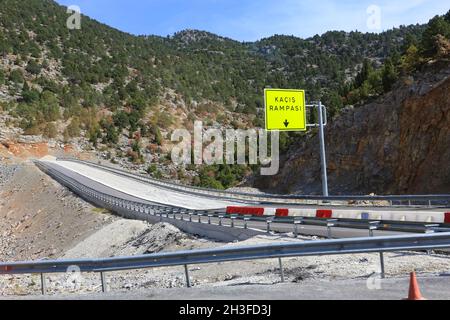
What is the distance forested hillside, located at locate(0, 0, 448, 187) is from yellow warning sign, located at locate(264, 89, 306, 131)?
2098cm

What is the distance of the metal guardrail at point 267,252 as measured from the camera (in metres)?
9.70

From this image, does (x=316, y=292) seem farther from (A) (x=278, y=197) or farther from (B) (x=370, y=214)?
(A) (x=278, y=197)

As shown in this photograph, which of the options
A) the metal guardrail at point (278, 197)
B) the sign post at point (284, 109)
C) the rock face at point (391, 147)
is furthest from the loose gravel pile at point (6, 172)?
the sign post at point (284, 109)

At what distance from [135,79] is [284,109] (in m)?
86.0

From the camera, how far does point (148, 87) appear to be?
362ft

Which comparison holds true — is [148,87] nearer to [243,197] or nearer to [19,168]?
[19,168]

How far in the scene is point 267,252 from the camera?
10375 mm

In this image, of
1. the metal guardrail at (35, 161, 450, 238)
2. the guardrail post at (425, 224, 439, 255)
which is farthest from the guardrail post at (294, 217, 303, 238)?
the guardrail post at (425, 224, 439, 255)

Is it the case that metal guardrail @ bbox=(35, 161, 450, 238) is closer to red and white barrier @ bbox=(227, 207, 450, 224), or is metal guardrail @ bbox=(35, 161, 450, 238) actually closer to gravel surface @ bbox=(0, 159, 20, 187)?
red and white barrier @ bbox=(227, 207, 450, 224)

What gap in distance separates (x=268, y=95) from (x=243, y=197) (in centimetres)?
1499

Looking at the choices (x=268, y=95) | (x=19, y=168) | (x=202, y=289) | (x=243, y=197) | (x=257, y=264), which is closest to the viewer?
(x=202, y=289)

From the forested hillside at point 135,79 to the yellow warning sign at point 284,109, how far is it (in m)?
21.0

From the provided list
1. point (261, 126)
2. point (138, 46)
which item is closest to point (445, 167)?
point (261, 126)

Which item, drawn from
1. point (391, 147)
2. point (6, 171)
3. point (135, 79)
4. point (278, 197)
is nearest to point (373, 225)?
point (278, 197)
